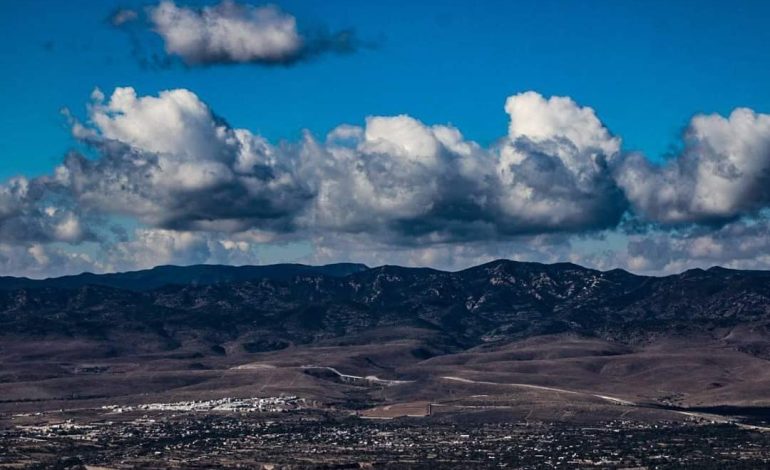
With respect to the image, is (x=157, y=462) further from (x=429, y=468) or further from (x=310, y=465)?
(x=429, y=468)

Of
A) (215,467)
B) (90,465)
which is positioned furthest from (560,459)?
(90,465)

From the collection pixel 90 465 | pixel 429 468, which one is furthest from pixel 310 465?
pixel 90 465

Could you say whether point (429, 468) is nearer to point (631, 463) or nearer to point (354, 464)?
point (354, 464)

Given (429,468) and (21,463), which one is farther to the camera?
(21,463)

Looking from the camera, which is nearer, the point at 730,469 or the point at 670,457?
the point at 730,469

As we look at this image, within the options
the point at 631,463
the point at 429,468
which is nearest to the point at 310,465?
Answer: the point at 429,468

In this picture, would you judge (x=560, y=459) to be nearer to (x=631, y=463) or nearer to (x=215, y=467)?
(x=631, y=463)
